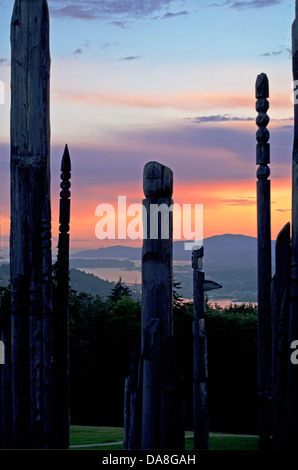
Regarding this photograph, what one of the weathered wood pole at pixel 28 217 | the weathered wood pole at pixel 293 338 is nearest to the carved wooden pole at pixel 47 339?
the weathered wood pole at pixel 28 217

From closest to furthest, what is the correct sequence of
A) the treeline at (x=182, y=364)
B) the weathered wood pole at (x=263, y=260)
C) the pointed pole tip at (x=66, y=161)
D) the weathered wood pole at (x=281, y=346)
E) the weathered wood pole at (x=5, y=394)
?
1. the weathered wood pole at (x=281, y=346)
2. the weathered wood pole at (x=5, y=394)
3. the pointed pole tip at (x=66, y=161)
4. the weathered wood pole at (x=263, y=260)
5. the treeline at (x=182, y=364)

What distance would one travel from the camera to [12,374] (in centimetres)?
696

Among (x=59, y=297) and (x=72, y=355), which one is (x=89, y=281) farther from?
(x=59, y=297)

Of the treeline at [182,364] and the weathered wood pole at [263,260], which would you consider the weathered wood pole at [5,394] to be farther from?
the treeline at [182,364]

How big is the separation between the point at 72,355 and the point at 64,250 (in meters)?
15.7

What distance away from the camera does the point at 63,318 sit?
7277 mm

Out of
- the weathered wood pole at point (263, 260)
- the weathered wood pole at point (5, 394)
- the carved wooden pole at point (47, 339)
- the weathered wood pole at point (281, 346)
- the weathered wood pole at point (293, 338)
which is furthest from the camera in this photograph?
the weathered wood pole at point (263, 260)

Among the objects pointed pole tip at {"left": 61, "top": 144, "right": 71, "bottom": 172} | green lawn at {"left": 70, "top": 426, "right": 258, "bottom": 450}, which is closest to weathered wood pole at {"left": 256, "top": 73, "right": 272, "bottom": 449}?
pointed pole tip at {"left": 61, "top": 144, "right": 71, "bottom": 172}

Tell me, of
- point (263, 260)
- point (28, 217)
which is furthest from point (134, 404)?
point (263, 260)

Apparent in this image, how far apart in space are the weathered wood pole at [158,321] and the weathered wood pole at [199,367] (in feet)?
17.5

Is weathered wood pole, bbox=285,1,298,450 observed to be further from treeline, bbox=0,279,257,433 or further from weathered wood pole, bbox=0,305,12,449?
treeline, bbox=0,279,257,433

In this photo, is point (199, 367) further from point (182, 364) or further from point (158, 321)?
point (182, 364)

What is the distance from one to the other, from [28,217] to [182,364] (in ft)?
50.5

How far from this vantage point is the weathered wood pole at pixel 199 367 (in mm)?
10906
